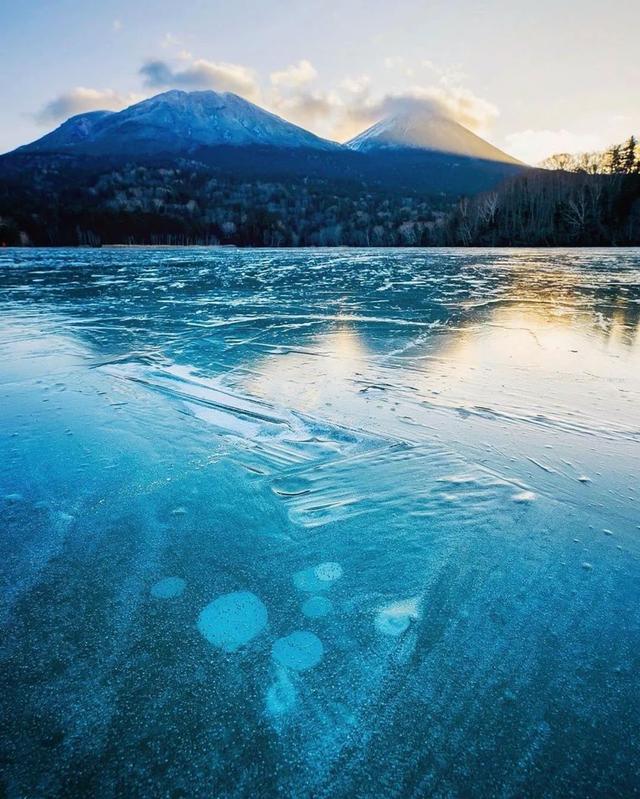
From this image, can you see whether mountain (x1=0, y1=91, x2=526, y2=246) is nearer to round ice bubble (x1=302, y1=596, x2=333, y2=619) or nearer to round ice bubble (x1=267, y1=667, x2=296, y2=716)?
round ice bubble (x1=302, y1=596, x2=333, y2=619)

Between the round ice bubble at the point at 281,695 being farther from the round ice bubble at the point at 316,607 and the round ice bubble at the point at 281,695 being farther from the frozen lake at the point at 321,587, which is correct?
the round ice bubble at the point at 316,607

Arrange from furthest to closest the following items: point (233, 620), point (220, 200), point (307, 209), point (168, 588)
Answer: point (220, 200) < point (307, 209) < point (168, 588) < point (233, 620)

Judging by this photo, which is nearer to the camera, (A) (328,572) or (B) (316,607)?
(B) (316,607)

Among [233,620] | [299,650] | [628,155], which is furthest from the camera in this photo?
[628,155]

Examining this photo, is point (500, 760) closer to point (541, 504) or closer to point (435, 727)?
point (435, 727)

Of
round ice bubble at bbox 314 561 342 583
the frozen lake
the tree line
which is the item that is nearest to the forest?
the tree line

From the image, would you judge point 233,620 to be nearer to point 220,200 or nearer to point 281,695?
point 281,695

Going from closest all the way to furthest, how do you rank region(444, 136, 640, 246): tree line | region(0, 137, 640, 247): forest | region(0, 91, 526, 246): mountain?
region(444, 136, 640, 246): tree line, region(0, 137, 640, 247): forest, region(0, 91, 526, 246): mountain

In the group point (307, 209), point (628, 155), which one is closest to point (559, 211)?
point (628, 155)

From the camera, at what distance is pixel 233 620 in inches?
61.8

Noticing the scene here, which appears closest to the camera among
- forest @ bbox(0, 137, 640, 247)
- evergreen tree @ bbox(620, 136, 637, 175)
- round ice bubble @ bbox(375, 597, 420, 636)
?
round ice bubble @ bbox(375, 597, 420, 636)

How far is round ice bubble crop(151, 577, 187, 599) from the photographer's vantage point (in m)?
1.68

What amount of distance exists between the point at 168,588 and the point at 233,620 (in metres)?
0.34

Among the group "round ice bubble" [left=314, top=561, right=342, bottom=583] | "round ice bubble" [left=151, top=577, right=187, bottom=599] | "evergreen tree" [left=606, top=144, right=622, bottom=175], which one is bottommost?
"round ice bubble" [left=314, top=561, right=342, bottom=583]
